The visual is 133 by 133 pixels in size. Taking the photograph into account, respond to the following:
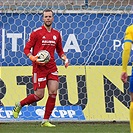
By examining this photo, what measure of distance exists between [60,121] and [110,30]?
1.83 meters

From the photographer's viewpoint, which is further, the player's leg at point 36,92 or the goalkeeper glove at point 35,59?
the player's leg at point 36,92

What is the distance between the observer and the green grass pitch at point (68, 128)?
358 inches

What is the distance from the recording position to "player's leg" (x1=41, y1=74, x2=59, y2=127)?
383 inches

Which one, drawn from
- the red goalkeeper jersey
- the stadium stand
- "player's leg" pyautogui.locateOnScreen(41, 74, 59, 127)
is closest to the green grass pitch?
"player's leg" pyautogui.locateOnScreen(41, 74, 59, 127)

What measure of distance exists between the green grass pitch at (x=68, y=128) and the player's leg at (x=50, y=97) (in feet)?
0.56

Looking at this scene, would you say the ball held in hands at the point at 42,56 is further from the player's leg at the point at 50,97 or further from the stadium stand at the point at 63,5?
the stadium stand at the point at 63,5

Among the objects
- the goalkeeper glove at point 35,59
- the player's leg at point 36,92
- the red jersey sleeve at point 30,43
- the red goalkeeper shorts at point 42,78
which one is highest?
the red jersey sleeve at point 30,43

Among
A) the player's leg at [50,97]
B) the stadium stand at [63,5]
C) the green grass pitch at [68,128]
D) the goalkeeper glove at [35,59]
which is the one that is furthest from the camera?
the stadium stand at [63,5]

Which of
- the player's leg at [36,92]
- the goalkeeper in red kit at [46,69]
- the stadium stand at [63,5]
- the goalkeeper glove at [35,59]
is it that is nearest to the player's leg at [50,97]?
the goalkeeper in red kit at [46,69]

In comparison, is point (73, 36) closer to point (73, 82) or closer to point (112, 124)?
point (73, 82)

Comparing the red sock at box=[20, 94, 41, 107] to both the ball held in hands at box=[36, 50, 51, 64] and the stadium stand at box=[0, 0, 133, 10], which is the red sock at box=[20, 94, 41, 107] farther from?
the stadium stand at box=[0, 0, 133, 10]

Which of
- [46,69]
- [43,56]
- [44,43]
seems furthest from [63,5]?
[43,56]

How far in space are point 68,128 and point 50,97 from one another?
586mm

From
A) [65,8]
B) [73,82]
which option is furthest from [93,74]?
[65,8]
